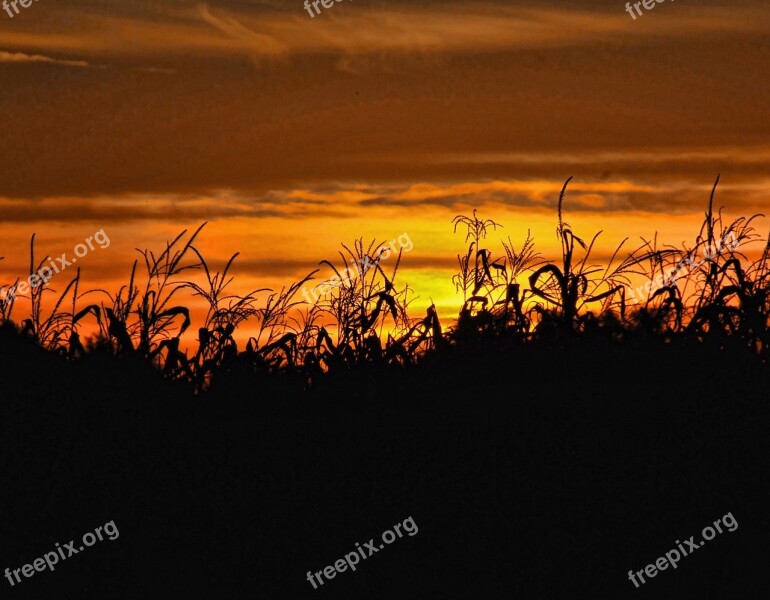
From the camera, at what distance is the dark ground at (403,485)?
5.91m

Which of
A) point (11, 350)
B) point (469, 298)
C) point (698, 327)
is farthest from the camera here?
point (469, 298)

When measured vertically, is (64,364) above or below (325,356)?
above

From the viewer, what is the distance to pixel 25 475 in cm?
630

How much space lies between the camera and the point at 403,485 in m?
6.29

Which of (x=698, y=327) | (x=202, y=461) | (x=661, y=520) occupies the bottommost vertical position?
(x=661, y=520)

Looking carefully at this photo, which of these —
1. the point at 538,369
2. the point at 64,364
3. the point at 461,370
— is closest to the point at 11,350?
the point at 64,364

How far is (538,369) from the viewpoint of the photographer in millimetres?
7219

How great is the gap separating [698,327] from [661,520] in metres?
1.97

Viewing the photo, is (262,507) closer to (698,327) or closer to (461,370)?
(461,370)

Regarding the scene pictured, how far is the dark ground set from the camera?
5910 mm

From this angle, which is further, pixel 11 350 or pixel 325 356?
pixel 325 356

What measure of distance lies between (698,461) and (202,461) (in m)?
2.99

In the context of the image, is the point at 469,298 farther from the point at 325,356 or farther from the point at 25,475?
the point at 25,475

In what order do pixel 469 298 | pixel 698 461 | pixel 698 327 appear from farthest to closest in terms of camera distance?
pixel 469 298
pixel 698 327
pixel 698 461
